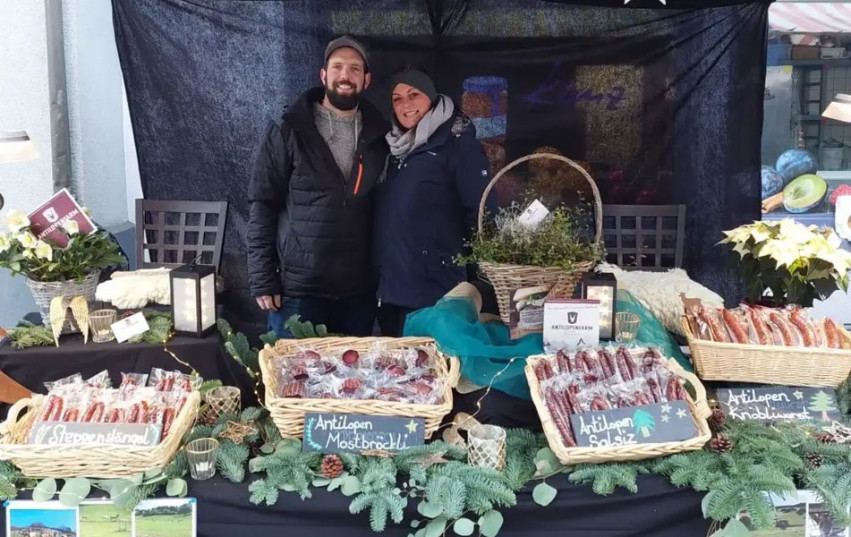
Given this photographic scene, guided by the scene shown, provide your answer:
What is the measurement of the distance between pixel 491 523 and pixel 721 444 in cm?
54

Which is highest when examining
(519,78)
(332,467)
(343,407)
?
(519,78)

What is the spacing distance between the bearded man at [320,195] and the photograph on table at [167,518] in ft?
4.43

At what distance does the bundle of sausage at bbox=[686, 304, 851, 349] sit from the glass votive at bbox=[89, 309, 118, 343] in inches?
68.1

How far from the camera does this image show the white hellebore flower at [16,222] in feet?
8.35

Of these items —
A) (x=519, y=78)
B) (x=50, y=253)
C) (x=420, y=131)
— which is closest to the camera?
(x=50, y=253)

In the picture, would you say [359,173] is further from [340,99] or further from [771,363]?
[771,363]

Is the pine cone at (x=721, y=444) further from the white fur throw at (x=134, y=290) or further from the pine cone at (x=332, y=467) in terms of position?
the white fur throw at (x=134, y=290)

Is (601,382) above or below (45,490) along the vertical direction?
above

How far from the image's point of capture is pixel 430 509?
159 centimetres

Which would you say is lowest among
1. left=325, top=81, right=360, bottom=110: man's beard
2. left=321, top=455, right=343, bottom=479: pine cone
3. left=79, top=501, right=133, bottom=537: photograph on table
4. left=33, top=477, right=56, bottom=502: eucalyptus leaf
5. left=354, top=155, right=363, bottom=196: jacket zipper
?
left=79, top=501, right=133, bottom=537: photograph on table

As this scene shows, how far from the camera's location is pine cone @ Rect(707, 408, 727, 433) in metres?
1.83

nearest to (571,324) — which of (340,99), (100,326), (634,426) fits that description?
(634,426)

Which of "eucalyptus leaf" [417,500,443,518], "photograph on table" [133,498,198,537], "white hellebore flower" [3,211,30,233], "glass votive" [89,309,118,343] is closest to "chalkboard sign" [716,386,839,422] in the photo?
"eucalyptus leaf" [417,500,443,518]

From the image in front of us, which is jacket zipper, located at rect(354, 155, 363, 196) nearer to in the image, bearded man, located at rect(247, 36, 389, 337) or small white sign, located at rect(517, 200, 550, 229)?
bearded man, located at rect(247, 36, 389, 337)
